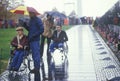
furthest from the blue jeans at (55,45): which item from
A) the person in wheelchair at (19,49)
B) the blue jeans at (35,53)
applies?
the blue jeans at (35,53)

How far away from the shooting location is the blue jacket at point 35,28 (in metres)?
11.9

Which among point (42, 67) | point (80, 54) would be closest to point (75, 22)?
point (80, 54)

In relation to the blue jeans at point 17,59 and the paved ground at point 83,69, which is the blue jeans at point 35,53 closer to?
the paved ground at point 83,69

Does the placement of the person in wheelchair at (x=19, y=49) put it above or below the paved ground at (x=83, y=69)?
above

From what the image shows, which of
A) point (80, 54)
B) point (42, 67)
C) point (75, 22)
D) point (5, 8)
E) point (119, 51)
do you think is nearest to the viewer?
point (42, 67)

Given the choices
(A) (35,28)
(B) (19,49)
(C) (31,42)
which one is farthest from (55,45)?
(C) (31,42)

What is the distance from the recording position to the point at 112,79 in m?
11.9

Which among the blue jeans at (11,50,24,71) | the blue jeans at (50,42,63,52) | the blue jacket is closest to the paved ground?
the blue jeans at (11,50,24,71)

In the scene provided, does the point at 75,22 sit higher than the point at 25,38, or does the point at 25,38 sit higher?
the point at 25,38

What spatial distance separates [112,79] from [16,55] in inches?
113

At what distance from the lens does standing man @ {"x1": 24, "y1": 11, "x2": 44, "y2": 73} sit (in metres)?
11.8

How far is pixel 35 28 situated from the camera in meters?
12.1

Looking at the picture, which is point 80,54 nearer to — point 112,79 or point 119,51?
point 119,51

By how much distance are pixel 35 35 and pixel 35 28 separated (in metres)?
0.30
